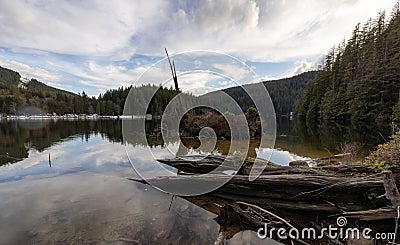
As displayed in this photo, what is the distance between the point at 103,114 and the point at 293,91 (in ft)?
336

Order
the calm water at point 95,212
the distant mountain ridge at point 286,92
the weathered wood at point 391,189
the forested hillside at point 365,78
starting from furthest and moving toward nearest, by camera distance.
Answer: the distant mountain ridge at point 286,92 → the forested hillside at point 365,78 → the calm water at point 95,212 → the weathered wood at point 391,189

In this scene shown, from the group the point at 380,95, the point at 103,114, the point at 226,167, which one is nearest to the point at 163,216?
the point at 226,167

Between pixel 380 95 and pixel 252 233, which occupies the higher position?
pixel 380 95

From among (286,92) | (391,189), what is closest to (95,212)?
(391,189)

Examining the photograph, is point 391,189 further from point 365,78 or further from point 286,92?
point 286,92

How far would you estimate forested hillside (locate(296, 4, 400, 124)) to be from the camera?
25.7m

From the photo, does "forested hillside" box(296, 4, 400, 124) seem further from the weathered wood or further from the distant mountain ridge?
the distant mountain ridge

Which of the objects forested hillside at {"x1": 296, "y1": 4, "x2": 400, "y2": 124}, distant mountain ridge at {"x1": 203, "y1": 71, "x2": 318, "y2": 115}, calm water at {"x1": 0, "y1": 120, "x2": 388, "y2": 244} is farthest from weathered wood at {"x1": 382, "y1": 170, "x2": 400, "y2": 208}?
distant mountain ridge at {"x1": 203, "y1": 71, "x2": 318, "y2": 115}

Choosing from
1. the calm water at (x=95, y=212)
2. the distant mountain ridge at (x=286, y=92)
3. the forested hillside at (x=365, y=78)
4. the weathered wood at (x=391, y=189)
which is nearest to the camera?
the weathered wood at (x=391, y=189)

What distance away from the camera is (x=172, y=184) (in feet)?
21.3

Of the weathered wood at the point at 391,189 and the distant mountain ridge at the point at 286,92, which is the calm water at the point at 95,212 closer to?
the weathered wood at the point at 391,189

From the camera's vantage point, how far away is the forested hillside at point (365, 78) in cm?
2569

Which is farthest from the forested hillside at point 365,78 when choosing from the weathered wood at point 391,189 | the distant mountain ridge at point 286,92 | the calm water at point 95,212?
the distant mountain ridge at point 286,92

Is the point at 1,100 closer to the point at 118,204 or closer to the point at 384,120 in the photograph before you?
the point at 118,204
